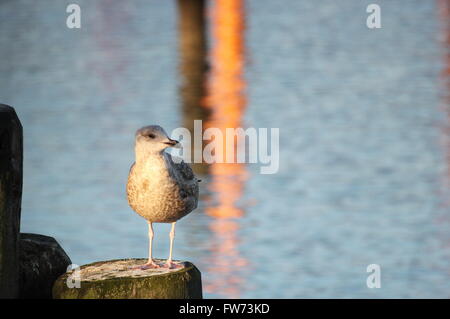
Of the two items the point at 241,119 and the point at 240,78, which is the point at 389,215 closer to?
the point at 241,119

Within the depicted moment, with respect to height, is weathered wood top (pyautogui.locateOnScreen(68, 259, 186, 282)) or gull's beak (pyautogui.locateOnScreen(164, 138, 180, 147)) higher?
gull's beak (pyautogui.locateOnScreen(164, 138, 180, 147))

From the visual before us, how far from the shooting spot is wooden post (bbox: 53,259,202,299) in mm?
9930

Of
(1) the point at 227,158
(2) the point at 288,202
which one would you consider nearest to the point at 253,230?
(2) the point at 288,202

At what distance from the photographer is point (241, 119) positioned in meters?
36.8

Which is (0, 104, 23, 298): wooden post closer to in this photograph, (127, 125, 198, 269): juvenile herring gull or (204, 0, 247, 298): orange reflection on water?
(127, 125, 198, 269): juvenile herring gull

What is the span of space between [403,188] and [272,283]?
285 inches

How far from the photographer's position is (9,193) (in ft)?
32.7

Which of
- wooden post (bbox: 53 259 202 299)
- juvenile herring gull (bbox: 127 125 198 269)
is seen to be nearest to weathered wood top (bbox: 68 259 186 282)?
wooden post (bbox: 53 259 202 299)

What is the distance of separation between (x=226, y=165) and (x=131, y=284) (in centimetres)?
2190

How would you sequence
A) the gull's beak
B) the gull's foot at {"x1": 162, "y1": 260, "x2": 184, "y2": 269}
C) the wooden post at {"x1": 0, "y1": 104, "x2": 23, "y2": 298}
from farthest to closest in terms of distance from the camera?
the gull's foot at {"x1": 162, "y1": 260, "x2": 184, "y2": 269}, the wooden post at {"x1": 0, "y1": 104, "x2": 23, "y2": 298}, the gull's beak

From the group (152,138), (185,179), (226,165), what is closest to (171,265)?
(185,179)

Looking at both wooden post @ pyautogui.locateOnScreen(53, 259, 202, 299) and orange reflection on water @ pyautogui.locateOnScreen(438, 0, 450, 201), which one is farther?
orange reflection on water @ pyautogui.locateOnScreen(438, 0, 450, 201)

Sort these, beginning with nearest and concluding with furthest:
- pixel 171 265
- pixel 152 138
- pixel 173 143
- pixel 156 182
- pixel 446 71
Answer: pixel 173 143, pixel 152 138, pixel 156 182, pixel 171 265, pixel 446 71

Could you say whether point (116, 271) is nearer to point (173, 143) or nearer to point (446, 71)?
point (173, 143)
